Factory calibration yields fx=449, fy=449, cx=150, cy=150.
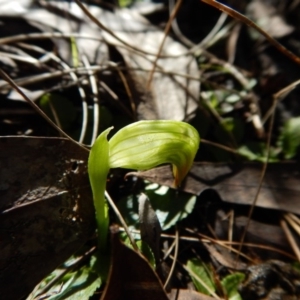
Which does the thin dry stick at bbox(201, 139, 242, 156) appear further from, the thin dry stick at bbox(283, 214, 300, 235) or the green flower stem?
the green flower stem

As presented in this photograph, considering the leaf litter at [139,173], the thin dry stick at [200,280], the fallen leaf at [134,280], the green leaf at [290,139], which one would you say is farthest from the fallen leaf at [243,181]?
the fallen leaf at [134,280]

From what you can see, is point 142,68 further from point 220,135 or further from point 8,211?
point 8,211

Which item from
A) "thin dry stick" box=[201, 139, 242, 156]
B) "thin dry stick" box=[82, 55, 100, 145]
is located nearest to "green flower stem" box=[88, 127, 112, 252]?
"thin dry stick" box=[82, 55, 100, 145]

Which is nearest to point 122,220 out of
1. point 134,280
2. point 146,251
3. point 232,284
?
point 146,251

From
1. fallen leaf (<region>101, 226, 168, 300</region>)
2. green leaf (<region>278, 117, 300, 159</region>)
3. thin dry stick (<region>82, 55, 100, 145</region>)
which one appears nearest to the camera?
fallen leaf (<region>101, 226, 168, 300</region>)

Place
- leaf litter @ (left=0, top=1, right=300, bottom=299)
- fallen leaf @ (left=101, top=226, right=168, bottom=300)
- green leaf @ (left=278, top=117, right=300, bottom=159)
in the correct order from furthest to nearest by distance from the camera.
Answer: green leaf @ (left=278, top=117, right=300, bottom=159) < leaf litter @ (left=0, top=1, right=300, bottom=299) < fallen leaf @ (left=101, top=226, right=168, bottom=300)

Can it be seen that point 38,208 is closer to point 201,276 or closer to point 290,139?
point 201,276

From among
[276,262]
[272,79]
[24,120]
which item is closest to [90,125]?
[24,120]
